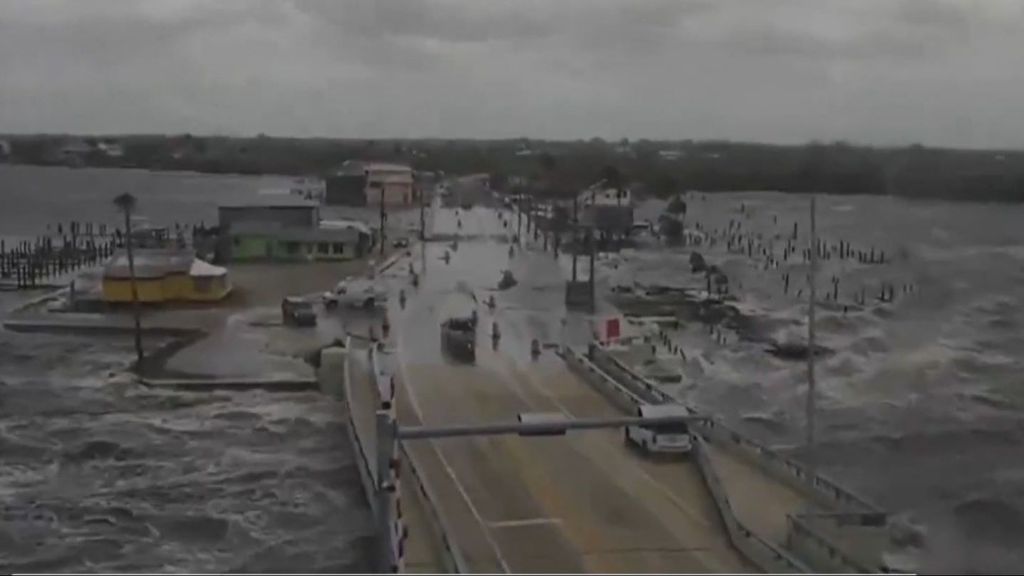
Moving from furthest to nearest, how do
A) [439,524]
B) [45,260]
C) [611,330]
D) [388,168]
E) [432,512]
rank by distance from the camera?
[388,168], [45,260], [611,330], [432,512], [439,524]

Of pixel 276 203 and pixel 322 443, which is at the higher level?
pixel 276 203

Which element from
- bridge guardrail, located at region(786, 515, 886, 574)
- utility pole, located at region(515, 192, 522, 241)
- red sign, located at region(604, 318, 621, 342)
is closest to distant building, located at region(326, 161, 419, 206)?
utility pole, located at region(515, 192, 522, 241)

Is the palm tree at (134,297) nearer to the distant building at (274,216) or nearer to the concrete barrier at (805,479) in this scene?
the distant building at (274,216)

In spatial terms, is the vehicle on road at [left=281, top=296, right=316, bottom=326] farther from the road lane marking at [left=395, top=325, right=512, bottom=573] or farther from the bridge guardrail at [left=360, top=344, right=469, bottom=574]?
the bridge guardrail at [left=360, top=344, right=469, bottom=574]

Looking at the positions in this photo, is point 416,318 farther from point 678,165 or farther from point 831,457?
point 678,165

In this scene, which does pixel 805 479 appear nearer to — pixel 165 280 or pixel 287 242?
pixel 165 280

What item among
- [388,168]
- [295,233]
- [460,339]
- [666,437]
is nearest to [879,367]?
[460,339]

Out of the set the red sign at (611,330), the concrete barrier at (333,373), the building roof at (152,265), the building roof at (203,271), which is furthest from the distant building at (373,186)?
the concrete barrier at (333,373)
